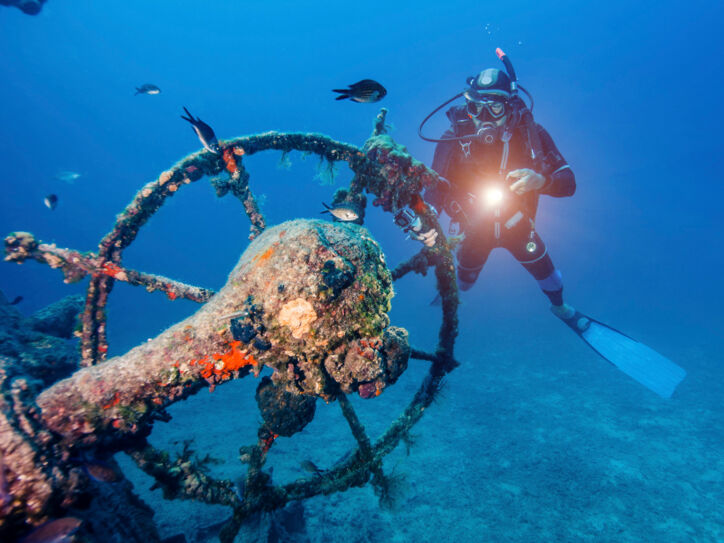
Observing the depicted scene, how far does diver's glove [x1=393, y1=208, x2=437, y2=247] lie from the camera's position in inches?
122

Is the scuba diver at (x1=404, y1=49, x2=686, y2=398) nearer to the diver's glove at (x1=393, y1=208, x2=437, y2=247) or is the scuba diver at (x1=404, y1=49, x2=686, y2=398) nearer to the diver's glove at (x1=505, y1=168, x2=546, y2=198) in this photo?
the diver's glove at (x1=505, y1=168, x2=546, y2=198)

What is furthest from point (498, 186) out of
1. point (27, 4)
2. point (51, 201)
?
point (27, 4)

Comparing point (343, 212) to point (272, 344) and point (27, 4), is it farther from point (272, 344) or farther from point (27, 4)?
point (27, 4)

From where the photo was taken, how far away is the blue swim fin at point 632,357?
665 cm

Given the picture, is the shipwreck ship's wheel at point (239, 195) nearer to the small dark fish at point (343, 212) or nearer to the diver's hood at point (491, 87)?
the small dark fish at point (343, 212)

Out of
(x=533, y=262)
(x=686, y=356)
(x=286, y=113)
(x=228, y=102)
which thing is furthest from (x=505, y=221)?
(x=228, y=102)

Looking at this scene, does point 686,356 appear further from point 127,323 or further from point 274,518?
point 127,323

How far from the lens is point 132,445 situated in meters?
2.55

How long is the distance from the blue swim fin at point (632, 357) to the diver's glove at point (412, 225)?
6.04m

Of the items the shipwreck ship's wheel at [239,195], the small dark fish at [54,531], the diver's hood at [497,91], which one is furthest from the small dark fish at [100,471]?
the diver's hood at [497,91]

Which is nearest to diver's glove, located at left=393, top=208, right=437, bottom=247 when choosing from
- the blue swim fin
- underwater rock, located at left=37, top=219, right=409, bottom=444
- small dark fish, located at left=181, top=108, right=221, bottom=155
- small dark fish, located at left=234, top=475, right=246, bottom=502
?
underwater rock, located at left=37, top=219, right=409, bottom=444

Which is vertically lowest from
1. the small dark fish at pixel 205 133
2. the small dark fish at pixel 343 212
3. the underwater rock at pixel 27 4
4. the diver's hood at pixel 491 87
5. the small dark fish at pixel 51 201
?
the small dark fish at pixel 343 212

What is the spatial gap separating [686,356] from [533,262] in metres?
17.0

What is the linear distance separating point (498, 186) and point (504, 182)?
22cm
